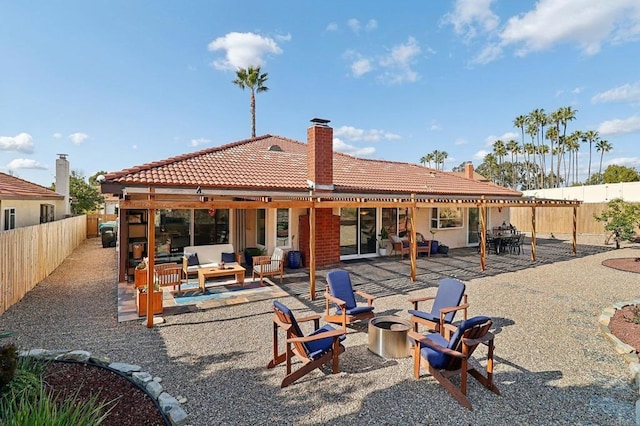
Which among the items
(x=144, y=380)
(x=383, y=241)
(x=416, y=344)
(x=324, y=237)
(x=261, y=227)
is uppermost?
(x=261, y=227)

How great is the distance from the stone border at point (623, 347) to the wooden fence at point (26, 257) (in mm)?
12823

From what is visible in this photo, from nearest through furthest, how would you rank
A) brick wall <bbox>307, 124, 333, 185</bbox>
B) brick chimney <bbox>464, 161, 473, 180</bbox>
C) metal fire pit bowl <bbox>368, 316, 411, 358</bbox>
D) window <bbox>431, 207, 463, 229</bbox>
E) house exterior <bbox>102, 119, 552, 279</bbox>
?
metal fire pit bowl <bbox>368, 316, 411, 358</bbox>
house exterior <bbox>102, 119, 552, 279</bbox>
brick wall <bbox>307, 124, 333, 185</bbox>
window <bbox>431, 207, 463, 229</bbox>
brick chimney <bbox>464, 161, 473, 180</bbox>

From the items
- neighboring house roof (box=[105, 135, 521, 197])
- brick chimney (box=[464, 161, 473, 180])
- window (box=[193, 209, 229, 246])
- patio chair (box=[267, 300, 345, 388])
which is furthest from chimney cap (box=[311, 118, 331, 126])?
brick chimney (box=[464, 161, 473, 180])

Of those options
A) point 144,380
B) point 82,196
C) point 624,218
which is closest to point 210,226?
point 144,380

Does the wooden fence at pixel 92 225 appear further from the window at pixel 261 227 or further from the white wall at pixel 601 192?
the white wall at pixel 601 192

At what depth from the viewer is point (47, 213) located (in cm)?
1969

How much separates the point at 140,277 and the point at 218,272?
212 cm

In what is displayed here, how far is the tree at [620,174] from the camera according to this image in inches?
2023

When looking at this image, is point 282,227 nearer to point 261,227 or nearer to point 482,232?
point 261,227

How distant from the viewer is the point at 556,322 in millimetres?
7531

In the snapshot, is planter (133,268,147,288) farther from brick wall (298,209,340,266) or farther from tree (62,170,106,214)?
tree (62,170,106,214)

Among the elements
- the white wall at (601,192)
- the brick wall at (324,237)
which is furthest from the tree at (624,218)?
the brick wall at (324,237)

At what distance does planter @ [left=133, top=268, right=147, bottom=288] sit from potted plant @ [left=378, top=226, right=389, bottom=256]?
35.8 feet

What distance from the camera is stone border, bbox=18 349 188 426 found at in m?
3.82
